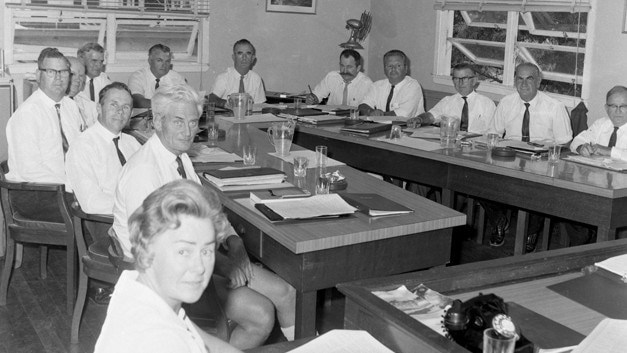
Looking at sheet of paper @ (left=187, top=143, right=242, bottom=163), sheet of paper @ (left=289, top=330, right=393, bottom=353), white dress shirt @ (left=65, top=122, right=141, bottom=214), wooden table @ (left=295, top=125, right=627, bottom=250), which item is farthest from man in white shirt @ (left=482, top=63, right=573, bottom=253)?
sheet of paper @ (left=289, top=330, right=393, bottom=353)

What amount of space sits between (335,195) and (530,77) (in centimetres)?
295

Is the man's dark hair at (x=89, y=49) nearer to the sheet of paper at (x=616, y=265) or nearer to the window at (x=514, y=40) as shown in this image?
the window at (x=514, y=40)

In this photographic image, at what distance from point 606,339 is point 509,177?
7.60ft

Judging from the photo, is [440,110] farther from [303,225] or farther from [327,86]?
[303,225]

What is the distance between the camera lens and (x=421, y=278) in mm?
1869

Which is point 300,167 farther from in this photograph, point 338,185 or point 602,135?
point 602,135

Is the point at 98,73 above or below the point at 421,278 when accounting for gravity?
above

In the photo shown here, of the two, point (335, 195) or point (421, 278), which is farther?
point (335, 195)

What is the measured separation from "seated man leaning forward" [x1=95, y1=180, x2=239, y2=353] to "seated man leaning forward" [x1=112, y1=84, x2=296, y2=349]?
1.17 m

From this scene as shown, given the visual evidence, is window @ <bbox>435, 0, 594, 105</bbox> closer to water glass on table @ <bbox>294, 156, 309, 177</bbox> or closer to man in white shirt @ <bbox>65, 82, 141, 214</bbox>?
water glass on table @ <bbox>294, 156, 309, 177</bbox>

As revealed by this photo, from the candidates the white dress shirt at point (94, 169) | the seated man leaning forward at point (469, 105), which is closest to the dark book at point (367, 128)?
the seated man leaning forward at point (469, 105)

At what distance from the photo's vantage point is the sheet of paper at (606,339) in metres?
1.56

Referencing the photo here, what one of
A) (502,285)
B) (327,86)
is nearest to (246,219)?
(502,285)

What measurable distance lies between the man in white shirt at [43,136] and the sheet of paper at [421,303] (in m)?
2.53
